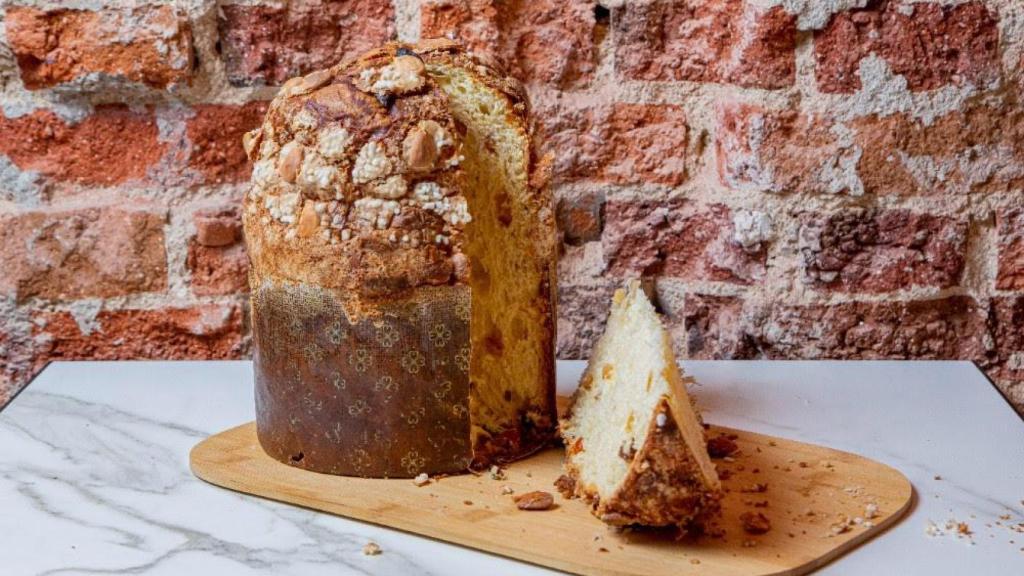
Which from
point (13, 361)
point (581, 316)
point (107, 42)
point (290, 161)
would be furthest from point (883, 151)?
point (13, 361)

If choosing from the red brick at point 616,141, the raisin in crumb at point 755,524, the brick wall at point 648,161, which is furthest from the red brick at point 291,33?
the raisin in crumb at point 755,524

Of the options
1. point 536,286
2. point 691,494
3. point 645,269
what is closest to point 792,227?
point 645,269

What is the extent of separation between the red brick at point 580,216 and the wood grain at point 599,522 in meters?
0.51

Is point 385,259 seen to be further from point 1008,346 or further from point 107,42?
point 1008,346

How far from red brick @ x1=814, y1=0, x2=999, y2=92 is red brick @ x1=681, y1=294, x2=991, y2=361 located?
1.03 ft

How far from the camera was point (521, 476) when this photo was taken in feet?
3.74

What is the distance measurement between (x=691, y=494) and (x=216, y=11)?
106cm

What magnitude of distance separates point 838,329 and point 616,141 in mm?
413

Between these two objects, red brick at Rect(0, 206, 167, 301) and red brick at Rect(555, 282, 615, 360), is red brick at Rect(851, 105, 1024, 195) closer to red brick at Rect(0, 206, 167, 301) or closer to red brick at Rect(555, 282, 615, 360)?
red brick at Rect(555, 282, 615, 360)

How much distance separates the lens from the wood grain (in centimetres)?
94

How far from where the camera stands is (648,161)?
65.9 inches

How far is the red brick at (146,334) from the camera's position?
1.72 m

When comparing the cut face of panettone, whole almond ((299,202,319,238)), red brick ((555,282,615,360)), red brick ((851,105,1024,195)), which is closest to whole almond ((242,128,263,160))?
whole almond ((299,202,319,238))

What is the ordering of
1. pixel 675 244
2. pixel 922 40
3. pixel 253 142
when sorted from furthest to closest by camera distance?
1. pixel 675 244
2. pixel 922 40
3. pixel 253 142
